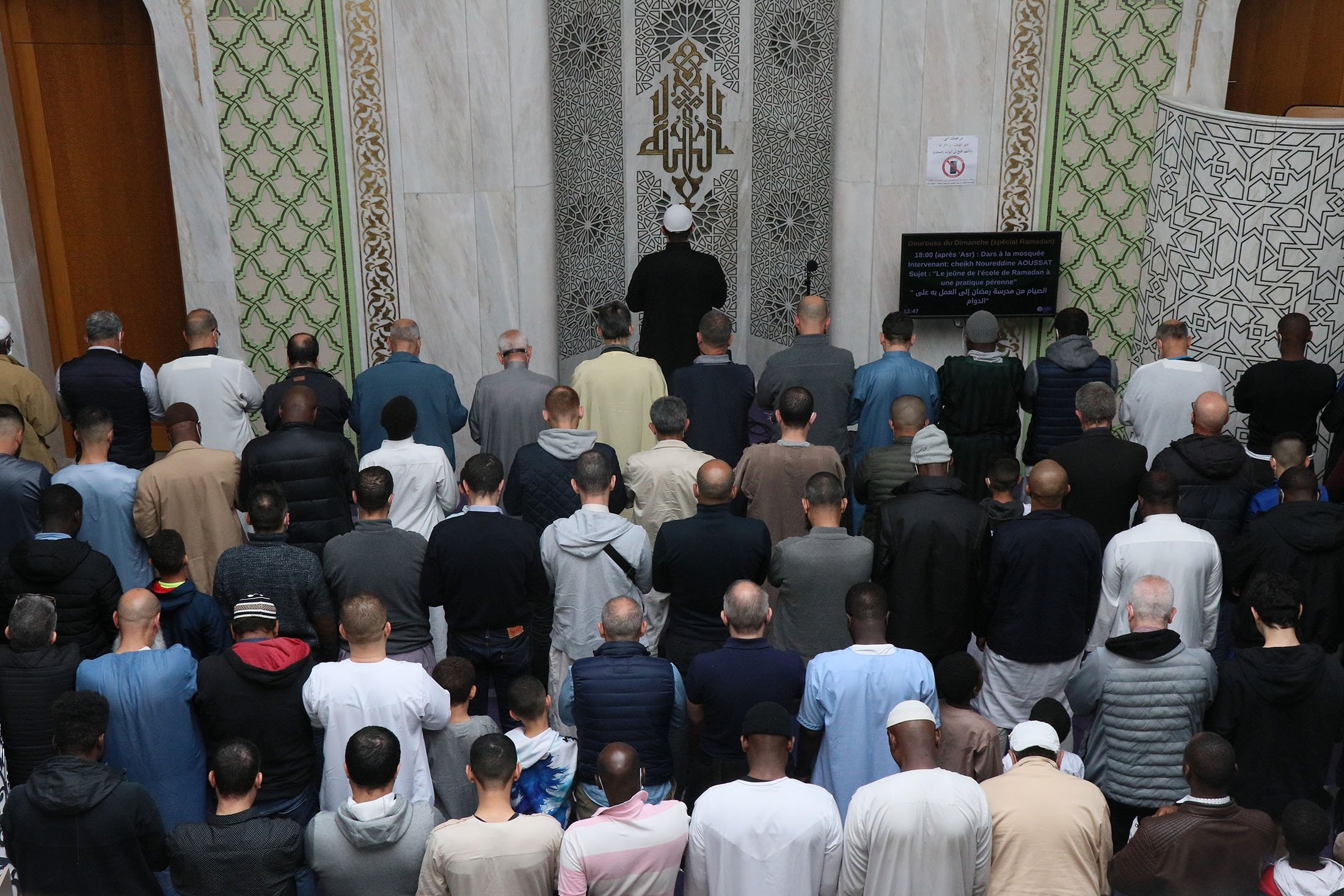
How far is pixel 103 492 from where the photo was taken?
5.28 metres

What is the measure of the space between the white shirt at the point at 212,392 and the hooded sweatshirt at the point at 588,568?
2073 millimetres

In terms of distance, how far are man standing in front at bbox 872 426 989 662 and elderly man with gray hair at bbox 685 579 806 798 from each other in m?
0.71

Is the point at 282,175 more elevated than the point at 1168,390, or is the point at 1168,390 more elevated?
the point at 282,175

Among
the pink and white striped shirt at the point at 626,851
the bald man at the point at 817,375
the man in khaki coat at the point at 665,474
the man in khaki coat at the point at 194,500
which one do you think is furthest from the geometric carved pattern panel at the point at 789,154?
the pink and white striped shirt at the point at 626,851

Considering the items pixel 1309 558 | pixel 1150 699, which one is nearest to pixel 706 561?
pixel 1150 699

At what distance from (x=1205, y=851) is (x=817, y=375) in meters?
3.13

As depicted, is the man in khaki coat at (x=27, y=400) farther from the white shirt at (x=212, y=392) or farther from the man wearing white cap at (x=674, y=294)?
the man wearing white cap at (x=674, y=294)

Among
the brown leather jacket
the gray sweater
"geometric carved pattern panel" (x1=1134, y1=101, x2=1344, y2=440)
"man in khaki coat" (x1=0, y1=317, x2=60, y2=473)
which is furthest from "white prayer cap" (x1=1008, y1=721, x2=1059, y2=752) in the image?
"man in khaki coat" (x1=0, y1=317, x2=60, y2=473)

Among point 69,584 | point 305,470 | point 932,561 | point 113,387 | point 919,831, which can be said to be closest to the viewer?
point 919,831

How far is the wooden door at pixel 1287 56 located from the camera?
7500 millimetres

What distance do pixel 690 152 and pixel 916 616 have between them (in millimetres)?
4857

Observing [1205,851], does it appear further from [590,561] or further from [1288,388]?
[1288,388]

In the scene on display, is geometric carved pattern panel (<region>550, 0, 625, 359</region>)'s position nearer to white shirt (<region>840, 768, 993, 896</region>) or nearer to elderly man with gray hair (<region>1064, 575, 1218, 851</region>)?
elderly man with gray hair (<region>1064, 575, 1218, 851</region>)

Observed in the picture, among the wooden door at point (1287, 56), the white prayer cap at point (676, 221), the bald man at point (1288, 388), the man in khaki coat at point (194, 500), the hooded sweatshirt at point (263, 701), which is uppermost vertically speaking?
the wooden door at point (1287, 56)
